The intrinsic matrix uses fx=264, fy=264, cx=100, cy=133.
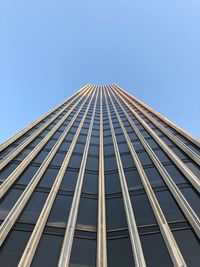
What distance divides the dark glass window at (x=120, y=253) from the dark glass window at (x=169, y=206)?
2731 millimetres

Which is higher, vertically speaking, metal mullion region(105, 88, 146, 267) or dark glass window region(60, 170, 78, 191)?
dark glass window region(60, 170, 78, 191)

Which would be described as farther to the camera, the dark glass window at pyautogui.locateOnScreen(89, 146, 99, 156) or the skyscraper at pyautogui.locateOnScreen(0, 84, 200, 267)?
the dark glass window at pyautogui.locateOnScreen(89, 146, 99, 156)

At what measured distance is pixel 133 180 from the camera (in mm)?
17969

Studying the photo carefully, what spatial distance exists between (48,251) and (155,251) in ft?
15.3

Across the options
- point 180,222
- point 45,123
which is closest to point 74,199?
point 180,222

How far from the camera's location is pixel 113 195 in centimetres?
1625

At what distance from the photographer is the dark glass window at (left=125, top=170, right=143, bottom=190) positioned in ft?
56.0

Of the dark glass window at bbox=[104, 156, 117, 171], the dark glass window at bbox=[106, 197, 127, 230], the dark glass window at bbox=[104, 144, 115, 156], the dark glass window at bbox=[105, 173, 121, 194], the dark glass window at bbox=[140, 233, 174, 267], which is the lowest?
the dark glass window at bbox=[140, 233, 174, 267]

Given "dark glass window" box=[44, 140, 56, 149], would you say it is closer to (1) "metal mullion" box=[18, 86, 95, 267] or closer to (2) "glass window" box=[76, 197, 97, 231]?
(1) "metal mullion" box=[18, 86, 95, 267]

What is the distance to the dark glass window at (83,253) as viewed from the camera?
11.2 m

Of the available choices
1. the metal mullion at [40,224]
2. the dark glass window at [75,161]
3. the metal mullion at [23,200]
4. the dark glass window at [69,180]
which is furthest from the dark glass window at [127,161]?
the metal mullion at [23,200]

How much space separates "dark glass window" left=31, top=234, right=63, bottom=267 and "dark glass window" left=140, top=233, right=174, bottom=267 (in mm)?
3838

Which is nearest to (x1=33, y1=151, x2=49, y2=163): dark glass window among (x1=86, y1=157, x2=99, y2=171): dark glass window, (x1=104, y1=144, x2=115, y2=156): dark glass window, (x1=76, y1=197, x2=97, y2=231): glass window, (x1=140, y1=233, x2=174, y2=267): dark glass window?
(x1=86, y1=157, x2=99, y2=171): dark glass window

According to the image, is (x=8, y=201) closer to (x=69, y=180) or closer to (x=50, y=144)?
(x=69, y=180)
